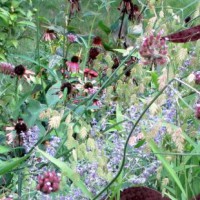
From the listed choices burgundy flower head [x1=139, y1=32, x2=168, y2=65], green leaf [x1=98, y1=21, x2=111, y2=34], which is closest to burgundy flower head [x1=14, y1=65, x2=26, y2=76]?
green leaf [x1=98, y1=21, x2=111, y2=34]

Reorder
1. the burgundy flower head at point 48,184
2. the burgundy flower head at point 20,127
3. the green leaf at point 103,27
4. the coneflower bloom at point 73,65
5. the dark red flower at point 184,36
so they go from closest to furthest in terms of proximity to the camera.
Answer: the dark red flower at point 184,36
the burgundy flower head at point 48,184
the burgundy flower head at point 20,127
the coneflower bloom at point 73,65
the green leaf at point 103,27

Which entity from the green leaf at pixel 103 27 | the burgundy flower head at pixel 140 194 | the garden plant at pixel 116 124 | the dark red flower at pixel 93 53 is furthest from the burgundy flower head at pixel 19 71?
the burgundy flower head at pixel 140 194

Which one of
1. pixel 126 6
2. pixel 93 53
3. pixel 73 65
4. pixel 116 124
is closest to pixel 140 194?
pixel 116 124

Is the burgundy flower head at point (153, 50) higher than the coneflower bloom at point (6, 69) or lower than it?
lower

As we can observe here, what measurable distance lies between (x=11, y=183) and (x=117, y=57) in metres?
1.05

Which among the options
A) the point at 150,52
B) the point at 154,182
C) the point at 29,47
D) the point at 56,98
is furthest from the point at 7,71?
the point at 29,47

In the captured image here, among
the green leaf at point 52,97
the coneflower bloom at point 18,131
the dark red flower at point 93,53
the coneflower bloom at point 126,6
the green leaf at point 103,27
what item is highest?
the coneflower bloom at point 126,6

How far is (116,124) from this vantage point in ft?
4.81

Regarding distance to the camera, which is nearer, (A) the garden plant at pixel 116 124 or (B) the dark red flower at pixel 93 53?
(A) the garden plant at pixel 116 124

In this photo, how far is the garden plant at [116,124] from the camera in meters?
1.26

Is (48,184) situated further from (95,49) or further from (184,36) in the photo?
(95,49)

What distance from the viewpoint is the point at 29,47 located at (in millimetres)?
5160

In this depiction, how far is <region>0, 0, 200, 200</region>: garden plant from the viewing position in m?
1.26

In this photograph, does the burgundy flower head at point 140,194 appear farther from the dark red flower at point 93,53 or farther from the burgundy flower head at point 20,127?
the dark red flower at point 93,53
